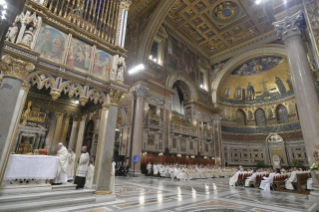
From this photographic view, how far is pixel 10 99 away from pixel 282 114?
28.6 metres

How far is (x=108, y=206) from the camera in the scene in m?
4.60

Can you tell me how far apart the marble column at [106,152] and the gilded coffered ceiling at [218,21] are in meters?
15.1

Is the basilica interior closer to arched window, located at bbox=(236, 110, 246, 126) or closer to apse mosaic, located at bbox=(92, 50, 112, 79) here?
apse mosaic, located at bbox=(92, 50, 112, 79)

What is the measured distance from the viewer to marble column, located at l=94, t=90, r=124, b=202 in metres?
5.59

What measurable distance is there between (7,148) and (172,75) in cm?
1599

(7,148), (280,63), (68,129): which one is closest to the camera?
(7,148)

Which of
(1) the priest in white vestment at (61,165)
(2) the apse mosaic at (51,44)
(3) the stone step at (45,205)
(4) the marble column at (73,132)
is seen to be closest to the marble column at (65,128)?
(4) the marble column at (73,132)

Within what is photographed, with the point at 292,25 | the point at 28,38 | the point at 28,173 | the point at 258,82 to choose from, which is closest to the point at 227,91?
the point at 258,82

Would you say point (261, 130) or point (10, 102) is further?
point (261, 130)

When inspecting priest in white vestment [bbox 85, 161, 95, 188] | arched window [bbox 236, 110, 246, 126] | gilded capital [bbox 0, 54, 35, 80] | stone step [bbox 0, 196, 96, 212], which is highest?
arched window [bbox 236, 110, 246, 126]

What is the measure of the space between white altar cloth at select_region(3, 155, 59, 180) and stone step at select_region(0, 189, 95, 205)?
1.99 feet

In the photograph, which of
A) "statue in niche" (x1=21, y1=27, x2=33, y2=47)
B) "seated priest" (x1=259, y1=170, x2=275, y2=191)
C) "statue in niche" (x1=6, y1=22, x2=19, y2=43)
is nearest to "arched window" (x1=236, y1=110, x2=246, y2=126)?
"seated priest" (x1=259, y1=170, x2=275, y2=191)

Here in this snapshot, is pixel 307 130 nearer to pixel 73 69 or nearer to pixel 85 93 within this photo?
pixel 85 93

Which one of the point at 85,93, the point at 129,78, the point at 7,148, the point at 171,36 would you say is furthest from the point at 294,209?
the point at 171,36
